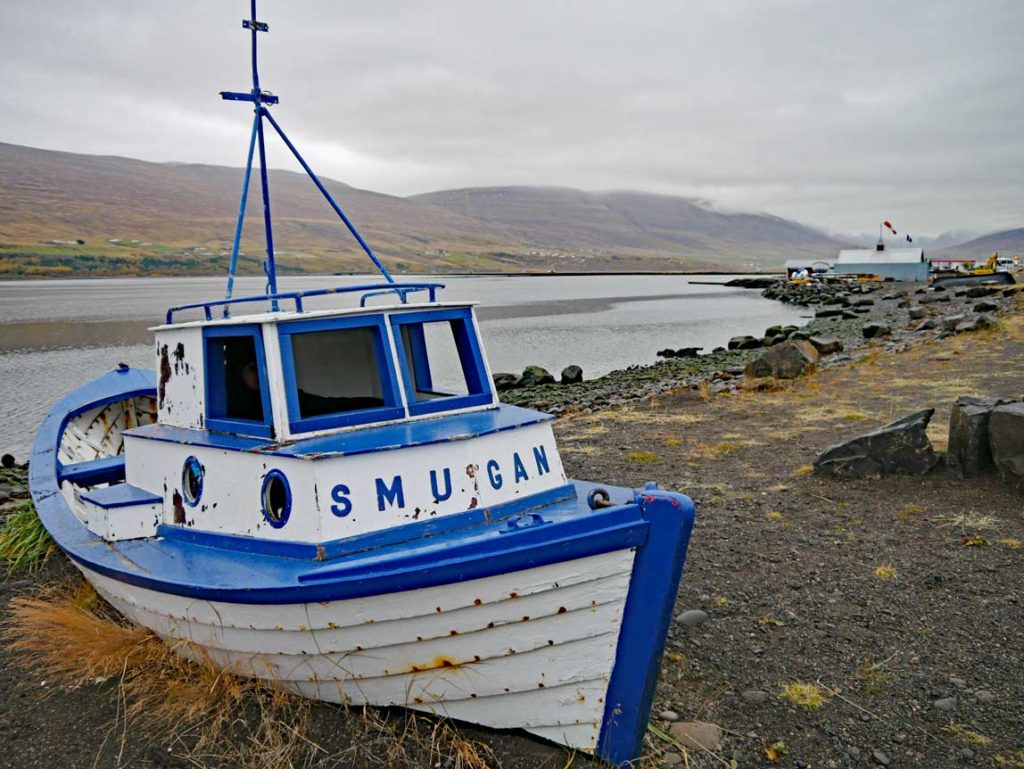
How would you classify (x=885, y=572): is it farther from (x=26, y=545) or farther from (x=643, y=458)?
(x=26, y=545)

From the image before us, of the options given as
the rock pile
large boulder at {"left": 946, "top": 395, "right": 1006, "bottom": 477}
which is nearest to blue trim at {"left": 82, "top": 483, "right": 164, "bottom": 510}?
large boulder at {"left": 946, "top": 395, "right": 1006, "bottom": 477}

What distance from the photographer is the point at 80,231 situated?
186m

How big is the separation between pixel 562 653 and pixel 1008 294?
59013 millimetres

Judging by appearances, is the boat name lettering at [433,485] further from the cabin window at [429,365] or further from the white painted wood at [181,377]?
the white painted wood at [181,377]

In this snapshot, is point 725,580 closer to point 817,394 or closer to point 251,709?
point 251,709

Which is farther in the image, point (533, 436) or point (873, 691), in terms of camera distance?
point (533, 436)

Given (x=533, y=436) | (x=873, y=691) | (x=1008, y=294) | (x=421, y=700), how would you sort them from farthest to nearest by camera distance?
(x=1008, y=294) → (x=533, y=436) → (x=873, y=691) → (x=421, y=700)

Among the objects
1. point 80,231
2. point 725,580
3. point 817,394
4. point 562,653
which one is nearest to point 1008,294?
point 817,394

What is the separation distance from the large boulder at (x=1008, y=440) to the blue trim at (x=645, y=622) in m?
7.17

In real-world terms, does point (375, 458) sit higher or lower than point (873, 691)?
higher

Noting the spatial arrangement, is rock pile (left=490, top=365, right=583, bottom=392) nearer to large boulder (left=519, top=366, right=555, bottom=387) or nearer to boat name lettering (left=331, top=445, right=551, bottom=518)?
large boulder (left=519, top=366, right=555, bottom=387)

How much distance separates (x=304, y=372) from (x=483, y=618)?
3.19 m

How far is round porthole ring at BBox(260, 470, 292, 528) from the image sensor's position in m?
5.83

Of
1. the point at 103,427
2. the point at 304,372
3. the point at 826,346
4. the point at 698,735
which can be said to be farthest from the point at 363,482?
the point at 826,346
